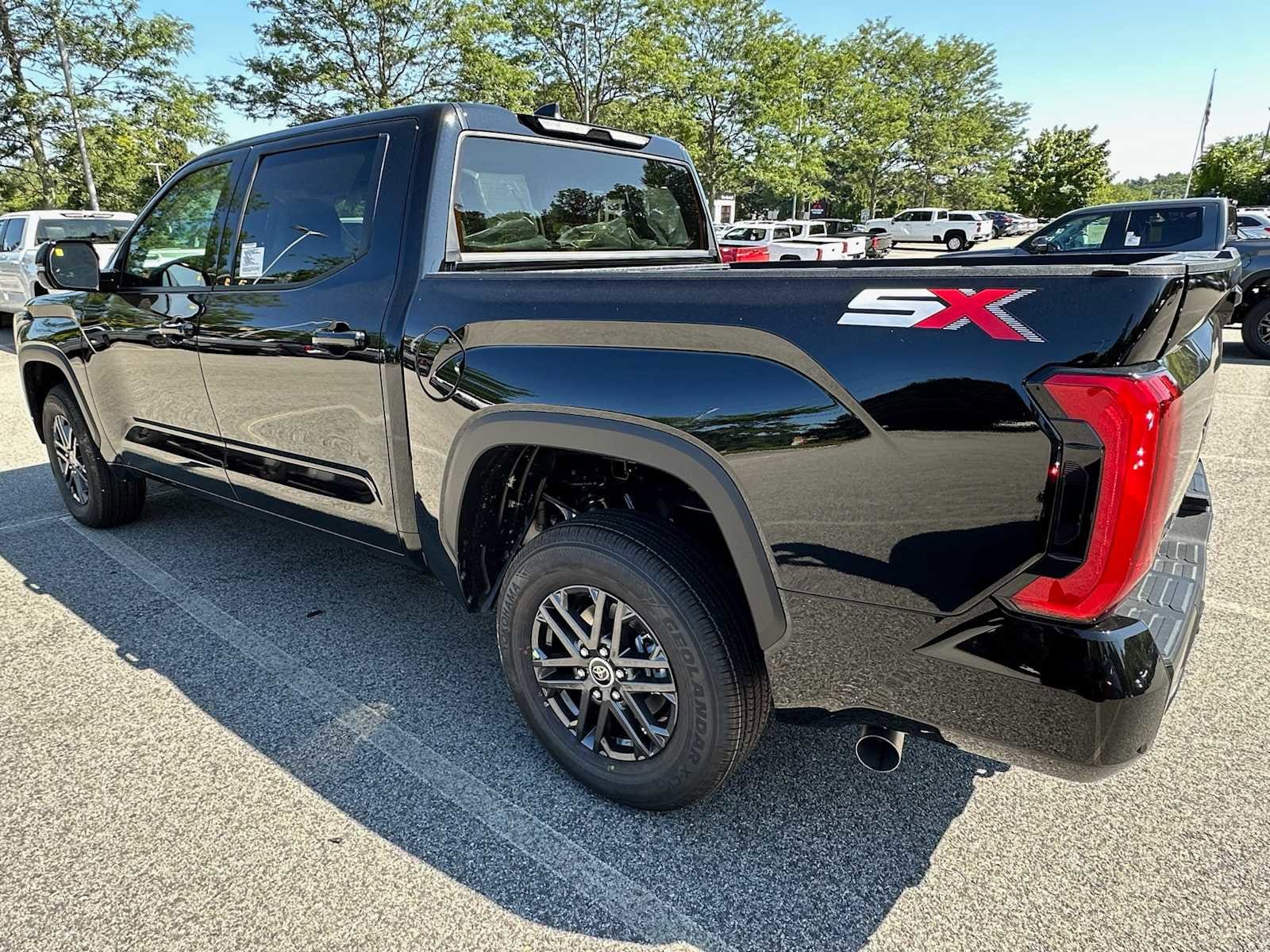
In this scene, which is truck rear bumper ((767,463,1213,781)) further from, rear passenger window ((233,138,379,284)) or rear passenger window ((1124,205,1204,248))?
rear passenger window ((1124,205,1204,248))

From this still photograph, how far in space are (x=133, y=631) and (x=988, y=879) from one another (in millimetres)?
3310

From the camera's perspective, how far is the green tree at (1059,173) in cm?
5109

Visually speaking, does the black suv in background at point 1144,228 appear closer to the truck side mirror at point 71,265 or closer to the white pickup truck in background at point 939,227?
the truck side mirror at point 71,265

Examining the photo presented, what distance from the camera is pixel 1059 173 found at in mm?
52938

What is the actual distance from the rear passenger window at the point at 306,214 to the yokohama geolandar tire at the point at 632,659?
4.29 feet

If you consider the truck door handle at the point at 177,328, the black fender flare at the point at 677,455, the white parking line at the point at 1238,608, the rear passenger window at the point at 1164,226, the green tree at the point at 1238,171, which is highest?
the green tree at the point at 1238,171

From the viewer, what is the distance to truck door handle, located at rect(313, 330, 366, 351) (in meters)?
2.55

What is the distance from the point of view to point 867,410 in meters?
1.59

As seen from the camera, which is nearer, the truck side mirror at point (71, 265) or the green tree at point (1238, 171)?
the truck side mirror at point (71, 265)

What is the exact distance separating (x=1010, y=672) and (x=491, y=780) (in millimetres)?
1573

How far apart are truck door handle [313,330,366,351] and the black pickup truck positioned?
0.6 inches

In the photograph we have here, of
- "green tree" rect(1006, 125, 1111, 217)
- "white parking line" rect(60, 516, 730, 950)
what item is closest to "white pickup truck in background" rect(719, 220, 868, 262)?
"white parking line" rect(60, 516, 730, 950)

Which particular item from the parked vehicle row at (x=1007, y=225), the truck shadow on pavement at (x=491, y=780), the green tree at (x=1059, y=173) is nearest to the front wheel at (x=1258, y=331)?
the truck shadow on pavement at (x=491, y=780)

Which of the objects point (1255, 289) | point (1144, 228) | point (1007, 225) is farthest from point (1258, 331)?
point (1007, 225)
